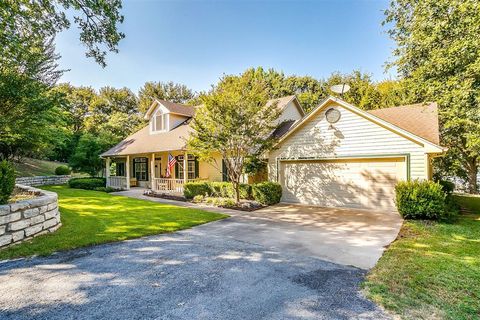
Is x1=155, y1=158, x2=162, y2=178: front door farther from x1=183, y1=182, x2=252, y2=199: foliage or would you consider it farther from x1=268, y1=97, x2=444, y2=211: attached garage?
A: x1=268, y1=97, x2=444, y2=211: attached garage

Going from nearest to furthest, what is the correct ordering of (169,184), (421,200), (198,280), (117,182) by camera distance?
(198,280)
(421,200)
(169,184)
(117,182)

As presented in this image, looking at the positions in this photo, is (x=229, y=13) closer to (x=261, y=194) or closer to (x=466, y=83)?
(x=261, y=194)

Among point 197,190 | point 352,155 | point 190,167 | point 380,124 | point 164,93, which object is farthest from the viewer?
point 164,93

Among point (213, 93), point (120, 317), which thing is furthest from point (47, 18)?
point (120, 317)

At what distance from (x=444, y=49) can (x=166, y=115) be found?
16502 mm

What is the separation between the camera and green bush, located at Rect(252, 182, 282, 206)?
12.3 m

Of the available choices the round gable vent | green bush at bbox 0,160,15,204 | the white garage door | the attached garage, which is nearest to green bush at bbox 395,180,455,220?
the attached garage

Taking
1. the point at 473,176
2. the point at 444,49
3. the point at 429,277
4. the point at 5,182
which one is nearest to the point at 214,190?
the point at 5,182

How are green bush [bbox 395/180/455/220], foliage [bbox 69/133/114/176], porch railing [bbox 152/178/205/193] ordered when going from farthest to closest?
1. foliage [bbox 69/133/114/176]
2. porch railing [bbox 152/178/205/193]
3. green bush [bbox 395/180/455/220]

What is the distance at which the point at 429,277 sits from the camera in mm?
4324

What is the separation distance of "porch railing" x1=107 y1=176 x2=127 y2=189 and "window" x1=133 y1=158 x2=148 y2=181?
1.54 m

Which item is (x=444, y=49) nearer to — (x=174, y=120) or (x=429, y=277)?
(x=429, y=277)

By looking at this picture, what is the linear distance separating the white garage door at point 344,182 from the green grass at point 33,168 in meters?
24.6

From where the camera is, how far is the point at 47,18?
8.06 metres
